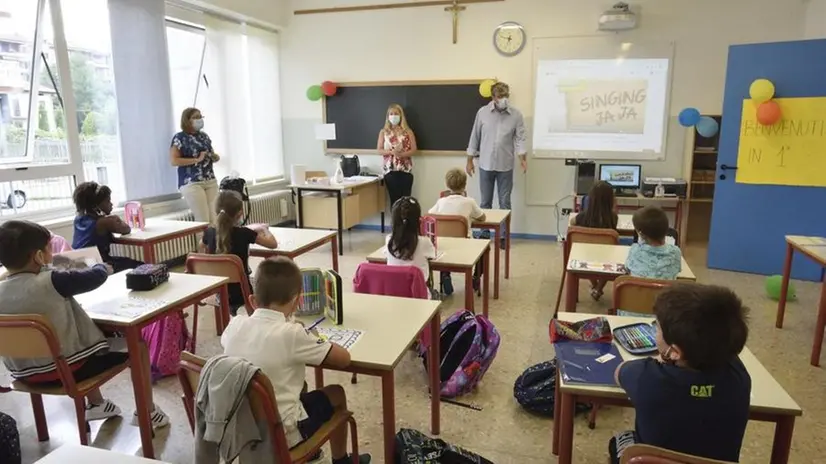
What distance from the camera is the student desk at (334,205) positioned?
→ 624 centimetres

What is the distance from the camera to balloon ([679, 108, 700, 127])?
5777 mm

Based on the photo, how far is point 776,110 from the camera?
15.4 ft

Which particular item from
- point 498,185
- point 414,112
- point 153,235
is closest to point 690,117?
point 498,185

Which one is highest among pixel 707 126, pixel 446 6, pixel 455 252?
pixel 446 6

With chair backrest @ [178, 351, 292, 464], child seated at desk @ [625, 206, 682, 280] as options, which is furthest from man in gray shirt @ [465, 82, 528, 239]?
chair backrest @ [178, 351, 292, 464]

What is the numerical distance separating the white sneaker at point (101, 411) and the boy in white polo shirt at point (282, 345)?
136 cm

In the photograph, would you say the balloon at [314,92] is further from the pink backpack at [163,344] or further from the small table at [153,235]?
the pink backpack at [163,344]

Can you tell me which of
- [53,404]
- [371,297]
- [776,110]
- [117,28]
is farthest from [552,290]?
[117,28]

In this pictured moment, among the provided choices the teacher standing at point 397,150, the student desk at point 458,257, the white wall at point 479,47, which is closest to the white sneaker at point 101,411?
the student desk at point 458,257

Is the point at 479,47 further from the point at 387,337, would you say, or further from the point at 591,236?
the point at 387,337

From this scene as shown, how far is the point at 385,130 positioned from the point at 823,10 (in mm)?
4495

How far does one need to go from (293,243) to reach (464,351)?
1372 mm

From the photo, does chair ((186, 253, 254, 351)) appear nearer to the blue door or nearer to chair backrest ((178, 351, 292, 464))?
chair backrest ((178, 351, 292, 464))

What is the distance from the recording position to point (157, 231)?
3.91 metres
